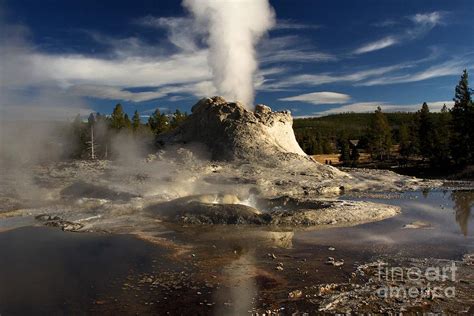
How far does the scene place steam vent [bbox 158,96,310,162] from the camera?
31.2 m

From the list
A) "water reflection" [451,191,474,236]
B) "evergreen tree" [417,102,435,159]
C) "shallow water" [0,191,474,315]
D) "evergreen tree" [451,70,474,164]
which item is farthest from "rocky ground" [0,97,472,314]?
"evergreen tree" [417,102,435,159]

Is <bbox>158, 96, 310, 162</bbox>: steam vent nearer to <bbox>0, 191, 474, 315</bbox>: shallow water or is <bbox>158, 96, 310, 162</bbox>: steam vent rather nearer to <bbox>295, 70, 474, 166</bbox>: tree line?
<bbox>0, 191, 474, 315</bbox>: shallow water

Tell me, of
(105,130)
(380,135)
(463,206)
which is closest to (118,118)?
(105,130)

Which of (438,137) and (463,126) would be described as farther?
(438,137)

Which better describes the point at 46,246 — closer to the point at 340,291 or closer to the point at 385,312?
the point at 340,291

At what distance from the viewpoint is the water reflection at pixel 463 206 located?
16.9 m

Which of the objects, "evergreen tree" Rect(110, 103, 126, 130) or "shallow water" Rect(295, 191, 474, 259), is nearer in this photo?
"shallow water" Rect(295, 191, 474, 259)

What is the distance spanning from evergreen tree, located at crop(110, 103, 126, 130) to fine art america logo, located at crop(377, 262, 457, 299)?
48271mm

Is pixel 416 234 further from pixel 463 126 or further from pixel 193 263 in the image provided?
pixel 463 126

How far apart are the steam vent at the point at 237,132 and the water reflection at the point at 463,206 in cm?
1040

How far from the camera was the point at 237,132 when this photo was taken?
32656 mm

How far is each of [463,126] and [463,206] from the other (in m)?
24.5

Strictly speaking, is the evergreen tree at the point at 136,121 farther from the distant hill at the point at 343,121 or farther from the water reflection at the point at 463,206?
the distant hill at the point at 343,121

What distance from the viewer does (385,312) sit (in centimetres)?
795
